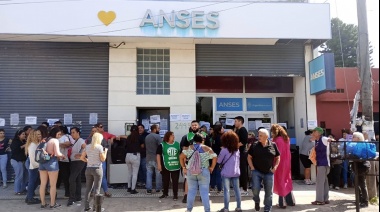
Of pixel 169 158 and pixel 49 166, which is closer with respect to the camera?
pixel 49 166

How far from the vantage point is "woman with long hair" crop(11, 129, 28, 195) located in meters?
8.03

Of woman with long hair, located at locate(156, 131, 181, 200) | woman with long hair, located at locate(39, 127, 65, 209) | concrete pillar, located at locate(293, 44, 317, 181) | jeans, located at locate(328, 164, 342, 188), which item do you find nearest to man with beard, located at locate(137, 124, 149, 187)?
woman with long hair, located at locate(156, 131, 181, 200)

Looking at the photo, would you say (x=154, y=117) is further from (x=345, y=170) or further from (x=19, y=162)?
(x=345, y=170)

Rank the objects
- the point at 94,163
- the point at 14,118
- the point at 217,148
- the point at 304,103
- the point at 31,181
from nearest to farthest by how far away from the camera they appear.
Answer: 1. the point at 94,163
2. the point at 31,181
3. the point at 217,148
4. the point at 14,118
5. the point at 304,103

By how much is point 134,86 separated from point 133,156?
2.46m

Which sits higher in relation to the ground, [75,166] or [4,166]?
[75,166]

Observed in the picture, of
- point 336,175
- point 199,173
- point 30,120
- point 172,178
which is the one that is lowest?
point 336,175

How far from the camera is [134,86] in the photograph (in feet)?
32.5

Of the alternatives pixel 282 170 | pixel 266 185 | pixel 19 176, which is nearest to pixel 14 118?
pixel 19 176

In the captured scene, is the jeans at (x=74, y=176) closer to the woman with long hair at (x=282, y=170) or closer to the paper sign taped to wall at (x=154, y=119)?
the paper sign taped to wall at (x=154, y=119)

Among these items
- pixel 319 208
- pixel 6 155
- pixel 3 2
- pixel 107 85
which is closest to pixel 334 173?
pixel 319 208

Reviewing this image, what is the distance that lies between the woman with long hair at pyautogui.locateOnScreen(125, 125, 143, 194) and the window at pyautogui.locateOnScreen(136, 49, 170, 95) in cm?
200

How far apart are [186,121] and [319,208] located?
442 centimetres

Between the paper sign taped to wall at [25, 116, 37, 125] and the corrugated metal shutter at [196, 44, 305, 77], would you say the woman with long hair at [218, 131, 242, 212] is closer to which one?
the corrugated metal shutter at [196, 44, 305, 77]
